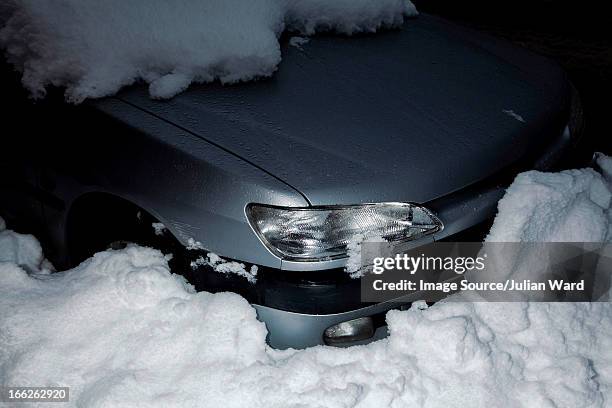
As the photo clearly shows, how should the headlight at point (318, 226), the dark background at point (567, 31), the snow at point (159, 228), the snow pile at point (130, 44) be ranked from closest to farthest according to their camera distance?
the headlight at point (318, 226) → the snow at point (159, 228) → the snow pile at point (130, 44) → the dark background at point (567, 31)

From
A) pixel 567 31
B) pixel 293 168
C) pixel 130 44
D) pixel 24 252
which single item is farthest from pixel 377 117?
pixel 567 31

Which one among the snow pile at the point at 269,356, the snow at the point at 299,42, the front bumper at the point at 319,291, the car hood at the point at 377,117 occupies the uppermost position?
the snow at the point at 299,42

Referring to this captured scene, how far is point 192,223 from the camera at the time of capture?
198 centimetres

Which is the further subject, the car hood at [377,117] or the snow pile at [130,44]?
the snow pile at [130,44]

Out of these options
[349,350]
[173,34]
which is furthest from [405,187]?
[173,34]

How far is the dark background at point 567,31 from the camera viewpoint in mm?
4469

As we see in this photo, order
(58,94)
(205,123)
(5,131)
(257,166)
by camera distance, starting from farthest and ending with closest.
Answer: (5,131) < (58,94) < (205,123) < (257,166)

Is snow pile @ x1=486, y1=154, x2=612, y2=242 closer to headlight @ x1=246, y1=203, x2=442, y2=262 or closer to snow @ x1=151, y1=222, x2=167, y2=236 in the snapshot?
headlight @ x1=246, y1=203, x2=442, y2=262

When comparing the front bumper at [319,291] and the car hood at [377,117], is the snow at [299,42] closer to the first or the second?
the car hood at [377,117]

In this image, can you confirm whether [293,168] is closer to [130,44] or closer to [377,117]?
[377,117]

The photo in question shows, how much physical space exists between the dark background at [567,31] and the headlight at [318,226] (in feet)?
8.33

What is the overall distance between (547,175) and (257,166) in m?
1.24

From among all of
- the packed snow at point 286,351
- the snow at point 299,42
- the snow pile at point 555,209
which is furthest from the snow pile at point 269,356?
the snow at point 299,42

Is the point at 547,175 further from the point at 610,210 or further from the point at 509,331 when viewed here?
the point at 509,331
